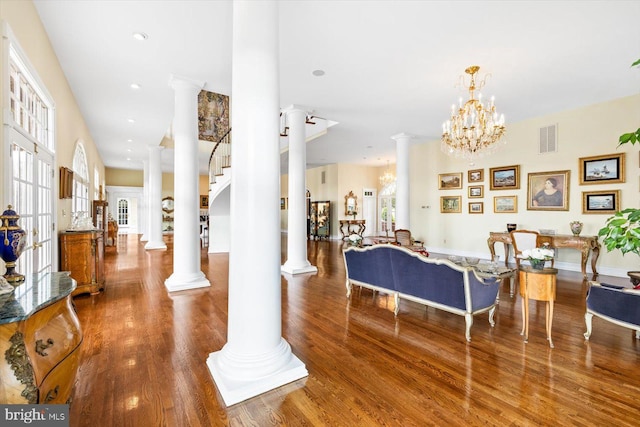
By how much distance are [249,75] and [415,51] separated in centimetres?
286

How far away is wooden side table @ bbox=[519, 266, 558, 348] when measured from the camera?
2947 millimetres

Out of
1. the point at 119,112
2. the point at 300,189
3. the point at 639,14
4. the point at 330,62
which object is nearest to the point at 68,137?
the point at 119,112

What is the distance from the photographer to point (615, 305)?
2.84 meters

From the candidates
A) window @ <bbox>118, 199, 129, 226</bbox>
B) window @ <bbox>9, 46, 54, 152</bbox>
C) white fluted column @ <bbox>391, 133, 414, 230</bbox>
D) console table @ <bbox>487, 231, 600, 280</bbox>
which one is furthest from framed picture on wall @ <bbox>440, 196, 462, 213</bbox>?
window @ <bbox>118, 199, 129, 226</bbox>

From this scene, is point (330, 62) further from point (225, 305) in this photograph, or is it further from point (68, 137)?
point (68, 137)

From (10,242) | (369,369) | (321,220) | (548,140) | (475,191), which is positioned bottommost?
(369,369)

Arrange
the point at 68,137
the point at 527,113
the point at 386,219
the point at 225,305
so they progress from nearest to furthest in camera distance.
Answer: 1. the point at 225,305
2. the point at 68,137
3. the point at 527,113
4. the point at 386,219

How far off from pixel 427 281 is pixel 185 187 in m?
3.88

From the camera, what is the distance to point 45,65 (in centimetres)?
380

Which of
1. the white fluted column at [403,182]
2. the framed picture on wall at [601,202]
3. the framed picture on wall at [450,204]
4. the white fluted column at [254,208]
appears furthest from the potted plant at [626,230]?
the framed picture on wall at [450,204]

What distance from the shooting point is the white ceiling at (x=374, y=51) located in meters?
3.22

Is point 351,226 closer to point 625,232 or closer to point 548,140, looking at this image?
point 548,140

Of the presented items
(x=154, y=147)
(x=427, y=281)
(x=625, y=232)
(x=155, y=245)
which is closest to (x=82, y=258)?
(x=427, y=281)

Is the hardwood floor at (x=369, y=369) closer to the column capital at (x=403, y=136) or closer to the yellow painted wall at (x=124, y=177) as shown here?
the column capital at (x=403, y=136)
